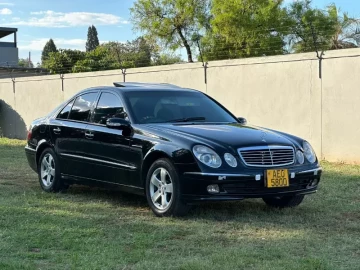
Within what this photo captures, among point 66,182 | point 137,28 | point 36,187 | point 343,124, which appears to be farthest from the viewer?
point 137,28

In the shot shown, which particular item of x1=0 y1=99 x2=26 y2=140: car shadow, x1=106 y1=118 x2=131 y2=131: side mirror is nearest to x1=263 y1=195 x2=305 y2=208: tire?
x1=106 y1=118 x2=131 y2=131: side mirror

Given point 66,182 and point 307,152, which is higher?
point 307,152

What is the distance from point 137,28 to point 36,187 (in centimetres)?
3872

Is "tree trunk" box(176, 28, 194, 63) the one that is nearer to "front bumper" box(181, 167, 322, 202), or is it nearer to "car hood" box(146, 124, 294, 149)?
"car hood" box(146, 124, 294, 149)

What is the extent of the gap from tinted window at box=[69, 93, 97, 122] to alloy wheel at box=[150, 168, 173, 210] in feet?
5.44

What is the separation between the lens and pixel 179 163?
20.1 feet

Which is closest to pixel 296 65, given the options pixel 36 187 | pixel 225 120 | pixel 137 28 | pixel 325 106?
pixel 325 106

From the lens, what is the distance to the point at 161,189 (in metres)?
6.39

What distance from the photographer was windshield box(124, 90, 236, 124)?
7.02 m

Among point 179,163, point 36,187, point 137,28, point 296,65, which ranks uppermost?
point 137,28

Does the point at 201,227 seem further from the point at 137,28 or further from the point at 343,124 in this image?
the point at 137,28

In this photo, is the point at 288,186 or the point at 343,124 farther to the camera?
the point at 343,124

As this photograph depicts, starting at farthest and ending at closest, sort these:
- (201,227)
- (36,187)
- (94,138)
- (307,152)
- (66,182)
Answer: (36,187) < (66,182) < (94,138) < (307,152) < (201,227)

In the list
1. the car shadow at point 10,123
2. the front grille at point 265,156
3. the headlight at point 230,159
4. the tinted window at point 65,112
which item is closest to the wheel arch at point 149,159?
the headlight at point 230,159
